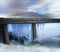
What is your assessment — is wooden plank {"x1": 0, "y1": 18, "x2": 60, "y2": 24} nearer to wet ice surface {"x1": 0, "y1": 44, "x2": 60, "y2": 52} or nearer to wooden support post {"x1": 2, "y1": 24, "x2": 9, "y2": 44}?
wooden support post {"x1": 2, "y1": 24, "x2": 9, "y2": 44}

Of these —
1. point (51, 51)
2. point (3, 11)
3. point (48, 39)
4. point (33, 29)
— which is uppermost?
point (3, 11)

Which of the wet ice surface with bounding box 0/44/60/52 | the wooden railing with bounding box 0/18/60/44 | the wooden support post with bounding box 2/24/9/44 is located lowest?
the wet ice surface with bounding box 0/44/60/52

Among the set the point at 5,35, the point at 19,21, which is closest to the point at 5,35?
the point at 5,35

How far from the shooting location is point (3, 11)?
1.05 m

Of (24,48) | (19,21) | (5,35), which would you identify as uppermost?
(19,21)

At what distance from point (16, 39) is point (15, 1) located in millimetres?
368

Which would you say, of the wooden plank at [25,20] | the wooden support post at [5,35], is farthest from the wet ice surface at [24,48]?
the wooden plank at [25,20]

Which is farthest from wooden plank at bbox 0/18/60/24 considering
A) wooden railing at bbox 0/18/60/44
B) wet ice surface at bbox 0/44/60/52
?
wet ice surface at bbox 0/44/60/52

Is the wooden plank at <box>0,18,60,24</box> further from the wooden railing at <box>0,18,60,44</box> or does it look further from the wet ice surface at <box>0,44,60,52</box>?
the wet ice surface at <box>0,44,60,52</box>

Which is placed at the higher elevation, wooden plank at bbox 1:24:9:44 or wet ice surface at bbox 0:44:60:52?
wooden plank at bbox 1:24:9:44

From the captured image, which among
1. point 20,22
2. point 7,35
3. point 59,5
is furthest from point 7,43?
point 59,5

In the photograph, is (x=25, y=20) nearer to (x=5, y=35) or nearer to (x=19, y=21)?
(x=19, y=21)

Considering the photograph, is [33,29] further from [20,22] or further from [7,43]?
[7,43]

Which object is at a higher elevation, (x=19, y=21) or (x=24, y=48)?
(x=19, y=21)
